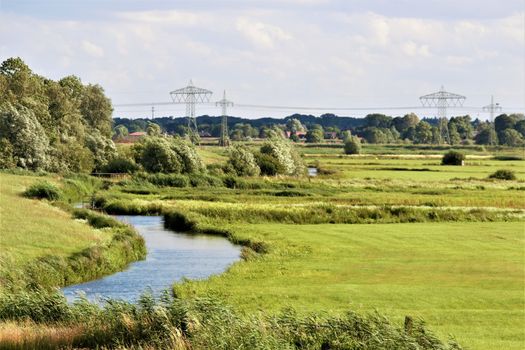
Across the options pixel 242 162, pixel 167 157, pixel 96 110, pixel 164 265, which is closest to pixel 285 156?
pixel 242 162

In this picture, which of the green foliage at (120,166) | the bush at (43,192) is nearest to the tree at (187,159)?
the green foliage at (120,166)

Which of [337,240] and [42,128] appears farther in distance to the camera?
[42,128]

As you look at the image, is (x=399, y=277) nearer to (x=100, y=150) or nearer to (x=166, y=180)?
(x=166, y=180)

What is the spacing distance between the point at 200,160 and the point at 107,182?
17524 mm

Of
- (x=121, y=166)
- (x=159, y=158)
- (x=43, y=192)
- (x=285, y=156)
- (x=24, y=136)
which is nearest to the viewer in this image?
(x=43, y=192)

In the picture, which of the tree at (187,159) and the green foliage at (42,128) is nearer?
the green foliage at (42,128)

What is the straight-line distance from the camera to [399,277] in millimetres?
45312

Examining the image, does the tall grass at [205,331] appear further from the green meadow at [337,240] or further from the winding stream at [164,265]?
the winding stream at [164,265]

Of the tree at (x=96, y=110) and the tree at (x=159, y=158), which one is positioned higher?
the tree at (x=96, y=110)

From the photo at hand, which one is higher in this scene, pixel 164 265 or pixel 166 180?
pixel 166 180

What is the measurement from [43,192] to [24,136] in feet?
79.6

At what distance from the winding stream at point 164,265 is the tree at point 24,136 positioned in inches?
1463

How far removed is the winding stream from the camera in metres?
42.9

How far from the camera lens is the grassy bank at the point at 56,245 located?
43.4 metres
